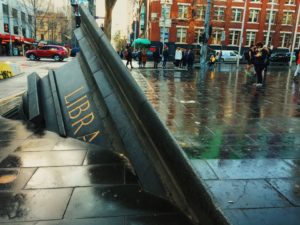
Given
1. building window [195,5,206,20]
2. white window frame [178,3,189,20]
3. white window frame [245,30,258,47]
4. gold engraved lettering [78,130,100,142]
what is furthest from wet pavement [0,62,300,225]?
white window frame [245,30,258,47]

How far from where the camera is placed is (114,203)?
112 inches

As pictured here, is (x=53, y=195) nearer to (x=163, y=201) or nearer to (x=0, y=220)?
(x=0, y=220)

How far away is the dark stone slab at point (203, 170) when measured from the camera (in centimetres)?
360

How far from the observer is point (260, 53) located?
12.4 metres

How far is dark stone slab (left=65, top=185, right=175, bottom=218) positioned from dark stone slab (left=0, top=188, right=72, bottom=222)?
0.11 meters

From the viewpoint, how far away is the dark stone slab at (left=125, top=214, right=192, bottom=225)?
2562 mm

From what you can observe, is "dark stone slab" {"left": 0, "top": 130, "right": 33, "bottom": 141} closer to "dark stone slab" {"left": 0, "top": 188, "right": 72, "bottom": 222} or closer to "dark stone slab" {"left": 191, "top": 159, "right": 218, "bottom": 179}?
"dark stone slab" {"left": 0, "top": 188, "right": 72, "bottom": 222}

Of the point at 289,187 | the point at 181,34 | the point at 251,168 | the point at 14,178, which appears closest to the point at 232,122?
the point at 251,168

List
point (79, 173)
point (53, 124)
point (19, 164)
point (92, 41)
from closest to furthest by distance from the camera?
point (79, 173)
point (19, 164)
point (53, 124)
point (92, 41)

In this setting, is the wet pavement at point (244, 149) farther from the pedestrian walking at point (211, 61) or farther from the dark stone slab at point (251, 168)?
the pedestrian walking at point (211, 61)

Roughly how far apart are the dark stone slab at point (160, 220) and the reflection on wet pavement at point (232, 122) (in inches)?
69.1

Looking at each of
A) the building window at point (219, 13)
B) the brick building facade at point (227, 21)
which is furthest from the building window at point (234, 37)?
the building window at point (219, 13)

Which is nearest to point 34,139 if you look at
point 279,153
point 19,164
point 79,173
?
point 19,164

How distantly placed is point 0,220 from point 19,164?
128 cm
